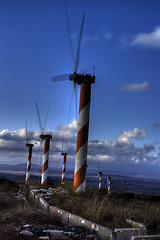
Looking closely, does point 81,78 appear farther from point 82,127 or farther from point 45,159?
point 45,159

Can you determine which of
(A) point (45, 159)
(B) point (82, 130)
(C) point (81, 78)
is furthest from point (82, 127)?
(A) point (45, 159)

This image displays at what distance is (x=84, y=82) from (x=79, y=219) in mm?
7298

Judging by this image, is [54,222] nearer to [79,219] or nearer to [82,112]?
[79,219]

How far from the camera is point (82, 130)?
37.7 feet

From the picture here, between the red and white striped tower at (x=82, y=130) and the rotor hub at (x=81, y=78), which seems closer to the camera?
the red and white striped tower at (x=82, y=130)

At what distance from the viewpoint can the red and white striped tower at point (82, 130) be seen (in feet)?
37.2

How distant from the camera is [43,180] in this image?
63.2ft

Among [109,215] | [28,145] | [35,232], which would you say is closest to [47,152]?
[28,145]

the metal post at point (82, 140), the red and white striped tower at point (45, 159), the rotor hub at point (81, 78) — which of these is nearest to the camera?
the metal post at point (82, 140)

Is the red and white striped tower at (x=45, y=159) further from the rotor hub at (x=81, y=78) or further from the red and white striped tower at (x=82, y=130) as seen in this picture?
the rotor hub at (x=81, y=78)

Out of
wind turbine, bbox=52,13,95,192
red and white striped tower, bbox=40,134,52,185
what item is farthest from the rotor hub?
red and white striped tower, bbox=40,134,52,185

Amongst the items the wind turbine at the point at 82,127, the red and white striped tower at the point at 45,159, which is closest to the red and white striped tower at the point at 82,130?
the wind turbine at the point at 82,127

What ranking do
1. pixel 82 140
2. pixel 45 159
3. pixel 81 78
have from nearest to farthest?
pixel 82 140 → pixel 81 78 → pixel 45 159

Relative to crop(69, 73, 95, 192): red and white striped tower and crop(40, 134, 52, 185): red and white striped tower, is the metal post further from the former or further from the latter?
crop(40, 134, 52, 185): red and white striped tower
